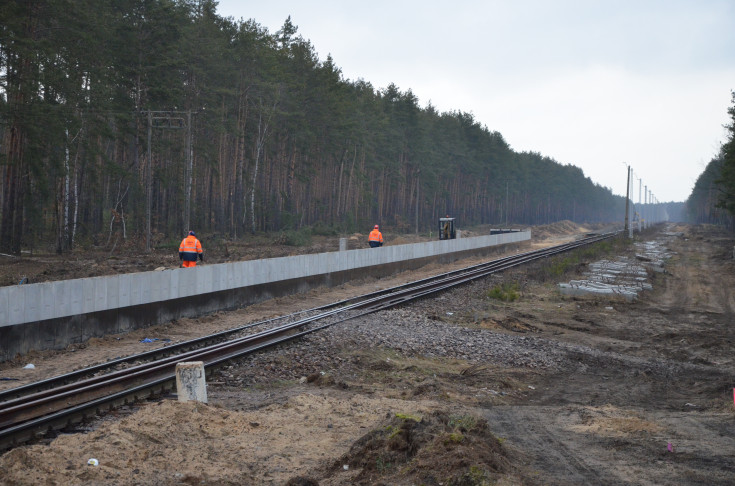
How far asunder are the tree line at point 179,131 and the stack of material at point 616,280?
59.5ft

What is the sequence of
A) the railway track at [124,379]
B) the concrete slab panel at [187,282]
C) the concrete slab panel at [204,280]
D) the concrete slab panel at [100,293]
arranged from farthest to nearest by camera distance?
1. the concrete slab panel at [204,280]
2. the concrete slab panel at [187,282]
3. the concrete slab panel at [100,293]
4. the railway track at [124,379]

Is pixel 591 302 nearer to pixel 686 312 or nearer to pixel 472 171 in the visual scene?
pixel 686 312

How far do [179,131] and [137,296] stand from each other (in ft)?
128

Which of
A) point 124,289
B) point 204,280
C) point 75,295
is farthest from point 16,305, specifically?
point 204,280

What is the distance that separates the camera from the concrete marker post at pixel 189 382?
812cm

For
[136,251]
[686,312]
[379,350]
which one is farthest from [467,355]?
[136,251]

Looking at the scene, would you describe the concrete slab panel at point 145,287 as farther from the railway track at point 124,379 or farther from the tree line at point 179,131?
the tree line at point 179,131

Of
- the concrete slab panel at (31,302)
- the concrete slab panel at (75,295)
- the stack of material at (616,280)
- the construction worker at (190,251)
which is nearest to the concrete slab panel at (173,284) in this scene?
the construction worker at (190,251)

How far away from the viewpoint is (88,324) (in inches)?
535

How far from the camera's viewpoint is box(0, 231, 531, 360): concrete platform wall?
12.2m

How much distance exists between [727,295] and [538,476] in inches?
959

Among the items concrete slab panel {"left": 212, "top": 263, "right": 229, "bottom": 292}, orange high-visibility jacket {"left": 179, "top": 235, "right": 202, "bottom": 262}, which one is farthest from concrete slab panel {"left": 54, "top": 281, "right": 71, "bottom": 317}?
orange high-visibility jacket {"left": 179, "top": 235, "right": 202, "bottom": 262}

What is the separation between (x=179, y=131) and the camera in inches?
2024

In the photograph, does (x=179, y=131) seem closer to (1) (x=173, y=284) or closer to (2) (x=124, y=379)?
(1) (x=173, y=284)
